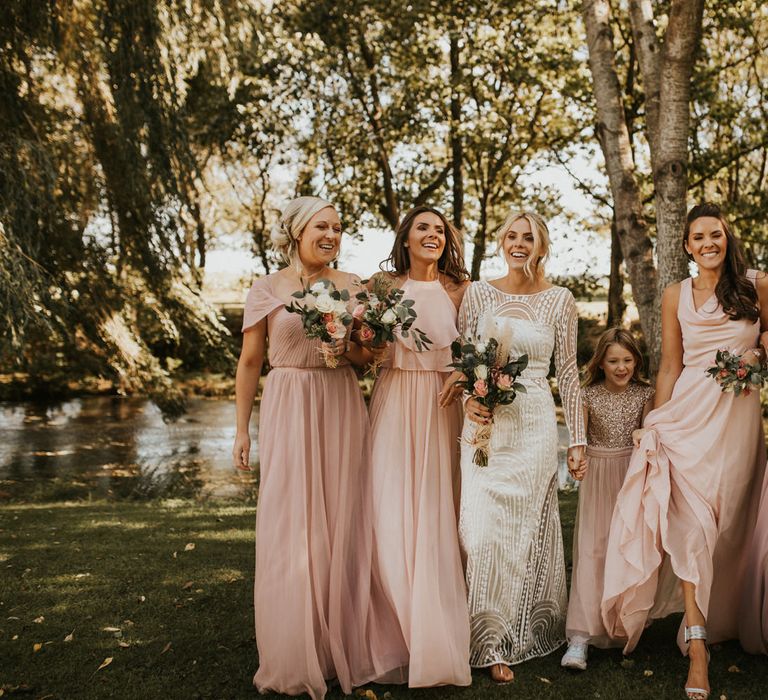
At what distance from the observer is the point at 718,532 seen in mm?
4012

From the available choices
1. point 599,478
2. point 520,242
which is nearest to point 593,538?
point 599,478

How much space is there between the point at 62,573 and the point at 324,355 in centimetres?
304

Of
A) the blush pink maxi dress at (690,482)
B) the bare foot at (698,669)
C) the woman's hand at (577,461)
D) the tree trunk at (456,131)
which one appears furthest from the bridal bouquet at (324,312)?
the tree trunk at (456,131)

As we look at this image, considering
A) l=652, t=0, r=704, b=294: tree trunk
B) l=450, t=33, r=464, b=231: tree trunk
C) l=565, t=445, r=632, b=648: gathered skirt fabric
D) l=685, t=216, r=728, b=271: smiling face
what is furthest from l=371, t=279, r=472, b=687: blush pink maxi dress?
l=450, t=33, r=464, b=231: tree trunk

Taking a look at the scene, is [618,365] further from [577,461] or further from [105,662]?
[105,662]

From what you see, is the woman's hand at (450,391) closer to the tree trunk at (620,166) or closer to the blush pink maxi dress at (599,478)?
the blush pink maxi dress at (599,478)

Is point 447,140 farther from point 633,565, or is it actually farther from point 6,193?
point 633,565

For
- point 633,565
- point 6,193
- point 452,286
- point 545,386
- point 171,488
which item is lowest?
point 171,488

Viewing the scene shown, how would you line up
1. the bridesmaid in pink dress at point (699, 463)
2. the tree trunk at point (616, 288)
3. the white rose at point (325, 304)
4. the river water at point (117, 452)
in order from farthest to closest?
the tree trunk at point (616, 288)
the river water at point (117, 452)
the bridesmaid in pink dress at point (699, 463)
the white rose at point (325, 304)

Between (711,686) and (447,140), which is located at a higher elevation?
(447,140)

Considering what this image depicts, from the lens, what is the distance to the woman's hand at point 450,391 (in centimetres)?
396

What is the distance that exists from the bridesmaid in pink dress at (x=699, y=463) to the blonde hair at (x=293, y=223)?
73.9 inches

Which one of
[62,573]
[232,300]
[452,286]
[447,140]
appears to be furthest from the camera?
[232,300]

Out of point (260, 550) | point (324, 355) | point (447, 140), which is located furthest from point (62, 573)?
point (447, 140)
